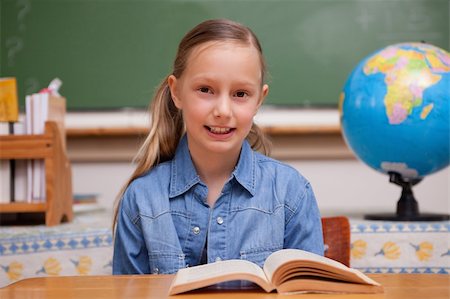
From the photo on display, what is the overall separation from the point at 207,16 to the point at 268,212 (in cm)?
193

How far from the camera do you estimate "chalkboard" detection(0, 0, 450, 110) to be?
3381mm

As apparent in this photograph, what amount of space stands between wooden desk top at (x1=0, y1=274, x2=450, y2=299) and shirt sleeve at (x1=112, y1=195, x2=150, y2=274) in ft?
1.24

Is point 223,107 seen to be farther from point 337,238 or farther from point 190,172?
point 337,238

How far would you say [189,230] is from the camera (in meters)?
1.66

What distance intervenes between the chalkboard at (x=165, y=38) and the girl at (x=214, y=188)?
1.67 meters

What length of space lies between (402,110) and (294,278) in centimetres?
127

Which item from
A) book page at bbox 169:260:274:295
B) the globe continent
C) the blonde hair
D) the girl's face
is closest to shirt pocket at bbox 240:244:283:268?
the girl's face

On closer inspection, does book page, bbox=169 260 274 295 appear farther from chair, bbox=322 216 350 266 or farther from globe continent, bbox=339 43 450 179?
globe continent, bbox=339 43 450 179

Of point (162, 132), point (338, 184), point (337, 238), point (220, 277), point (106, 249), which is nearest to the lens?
point (220, 277)

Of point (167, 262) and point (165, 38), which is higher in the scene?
point (165, 38)

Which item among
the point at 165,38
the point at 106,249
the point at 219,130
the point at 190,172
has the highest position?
the point at 165,38

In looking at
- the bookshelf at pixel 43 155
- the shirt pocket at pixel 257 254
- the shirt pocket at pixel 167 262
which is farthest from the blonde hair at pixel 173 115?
→ the bookshelf at pixel 43 155

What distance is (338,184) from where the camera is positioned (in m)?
3.40

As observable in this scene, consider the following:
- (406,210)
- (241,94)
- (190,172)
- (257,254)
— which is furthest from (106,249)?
(406,210)
